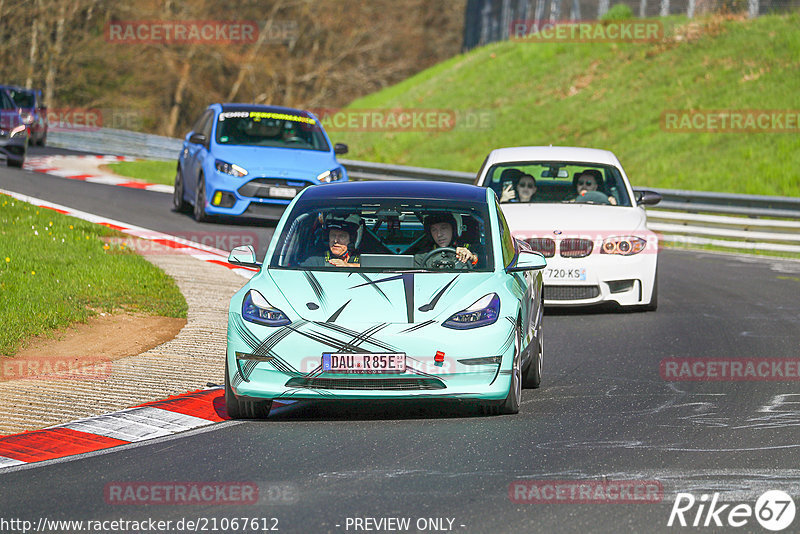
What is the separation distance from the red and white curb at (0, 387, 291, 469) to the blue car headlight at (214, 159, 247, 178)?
10.6 metres

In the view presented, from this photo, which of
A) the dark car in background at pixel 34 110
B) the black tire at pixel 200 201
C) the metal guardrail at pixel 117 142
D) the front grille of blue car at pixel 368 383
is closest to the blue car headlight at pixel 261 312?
the front grille of blue car at pixel 368 383

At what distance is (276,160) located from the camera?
19.2m

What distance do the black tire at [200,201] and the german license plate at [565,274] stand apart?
7802 millimetres

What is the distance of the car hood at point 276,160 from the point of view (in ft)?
62.3

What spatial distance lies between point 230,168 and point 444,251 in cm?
1088

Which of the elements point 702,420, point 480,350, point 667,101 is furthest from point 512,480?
point 667,101

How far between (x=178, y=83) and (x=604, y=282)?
155 ft

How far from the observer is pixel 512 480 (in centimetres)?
625

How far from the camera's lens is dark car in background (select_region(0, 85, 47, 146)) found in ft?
118

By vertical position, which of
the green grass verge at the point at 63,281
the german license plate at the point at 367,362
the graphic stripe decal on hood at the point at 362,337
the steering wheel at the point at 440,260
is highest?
the steering wheel at the point at 440,260

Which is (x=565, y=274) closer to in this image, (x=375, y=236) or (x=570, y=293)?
(x=570, y=293)
